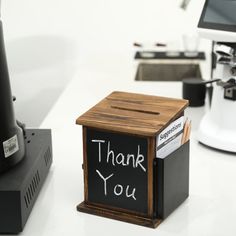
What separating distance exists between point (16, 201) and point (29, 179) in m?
0.10

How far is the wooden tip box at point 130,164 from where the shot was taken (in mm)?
1158

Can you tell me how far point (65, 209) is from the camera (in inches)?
50.4

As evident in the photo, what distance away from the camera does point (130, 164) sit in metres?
1.17

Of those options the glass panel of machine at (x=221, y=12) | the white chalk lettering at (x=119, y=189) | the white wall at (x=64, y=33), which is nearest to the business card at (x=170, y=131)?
the white chalk lettering at (x=119, y=189)

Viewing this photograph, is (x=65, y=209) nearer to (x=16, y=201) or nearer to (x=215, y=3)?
(x=16, y=201)

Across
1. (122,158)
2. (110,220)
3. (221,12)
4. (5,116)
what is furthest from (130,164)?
(221,12)

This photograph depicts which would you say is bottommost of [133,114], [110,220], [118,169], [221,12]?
[110,220]

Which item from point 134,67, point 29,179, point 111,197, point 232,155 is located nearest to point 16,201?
point 29,179

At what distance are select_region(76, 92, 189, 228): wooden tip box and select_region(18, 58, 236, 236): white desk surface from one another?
29 mm

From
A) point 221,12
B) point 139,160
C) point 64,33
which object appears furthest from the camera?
point 64,33

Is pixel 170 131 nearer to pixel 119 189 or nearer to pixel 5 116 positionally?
pixel 119 189

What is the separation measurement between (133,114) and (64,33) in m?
1.77

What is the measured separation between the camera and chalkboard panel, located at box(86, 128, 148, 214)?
1163 millimetres

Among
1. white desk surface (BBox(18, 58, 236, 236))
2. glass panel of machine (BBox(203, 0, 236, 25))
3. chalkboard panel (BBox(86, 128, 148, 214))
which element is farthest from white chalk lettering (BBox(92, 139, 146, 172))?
glass panel of machine (BBox(203, 0, 236, 25))
